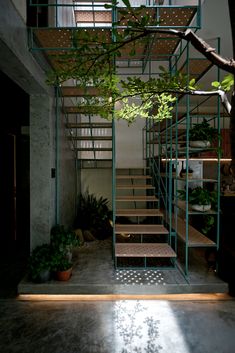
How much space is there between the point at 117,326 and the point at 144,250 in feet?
3.53

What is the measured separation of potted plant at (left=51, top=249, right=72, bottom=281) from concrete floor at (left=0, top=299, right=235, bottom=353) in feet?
0.94

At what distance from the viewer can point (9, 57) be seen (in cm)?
210

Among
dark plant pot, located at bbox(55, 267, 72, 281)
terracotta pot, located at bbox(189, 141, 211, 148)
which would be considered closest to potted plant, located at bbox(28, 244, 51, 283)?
dark plant pot, located at bbox(55, 267, 72, 281)

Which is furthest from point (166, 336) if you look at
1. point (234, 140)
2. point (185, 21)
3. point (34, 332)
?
point (185, 21)

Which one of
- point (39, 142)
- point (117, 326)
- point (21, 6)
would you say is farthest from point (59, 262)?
point (21, 6)

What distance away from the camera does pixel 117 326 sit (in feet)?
7.38

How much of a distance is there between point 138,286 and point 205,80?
4246 mm

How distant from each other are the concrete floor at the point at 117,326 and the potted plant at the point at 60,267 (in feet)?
0.94

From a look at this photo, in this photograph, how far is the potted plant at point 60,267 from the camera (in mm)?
2840

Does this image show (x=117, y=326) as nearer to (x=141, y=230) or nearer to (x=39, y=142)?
(x=141, y=230)

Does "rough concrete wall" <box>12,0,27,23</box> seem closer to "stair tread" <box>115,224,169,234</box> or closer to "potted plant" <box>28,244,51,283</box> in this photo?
"potted plant" <box>28,244,51,283</box>

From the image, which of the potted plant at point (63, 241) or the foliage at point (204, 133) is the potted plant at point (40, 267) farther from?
the foliage at point (204, 133)

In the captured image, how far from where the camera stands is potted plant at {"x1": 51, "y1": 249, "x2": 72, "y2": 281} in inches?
112

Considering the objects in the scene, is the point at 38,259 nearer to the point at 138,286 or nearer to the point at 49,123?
the point at 138,286
